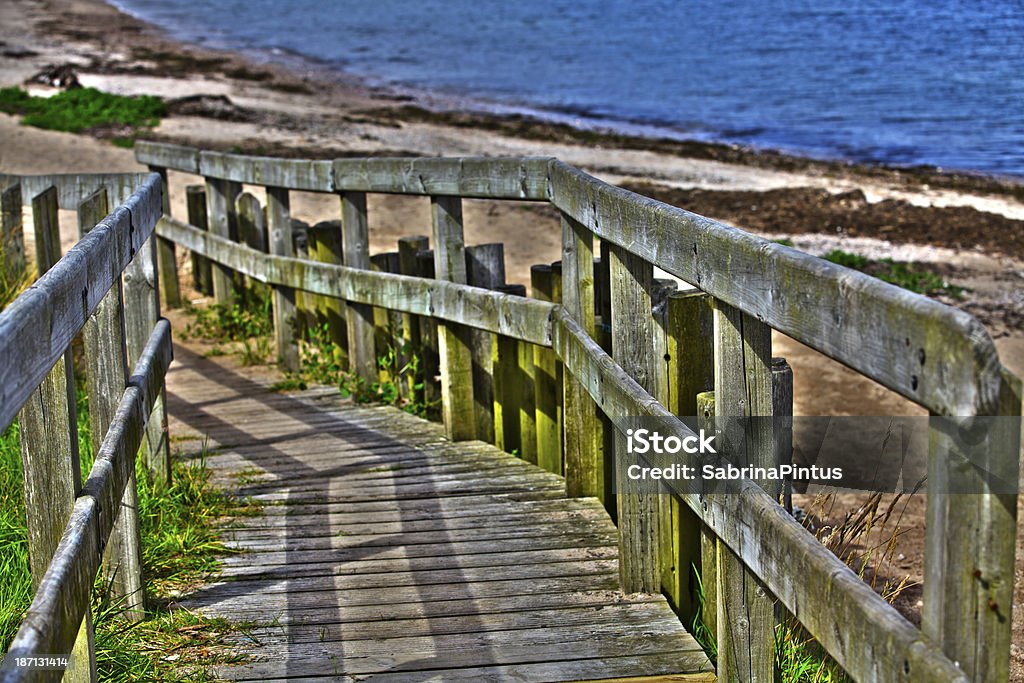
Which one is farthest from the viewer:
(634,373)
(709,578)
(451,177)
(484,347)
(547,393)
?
(484,347)

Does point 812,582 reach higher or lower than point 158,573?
higher

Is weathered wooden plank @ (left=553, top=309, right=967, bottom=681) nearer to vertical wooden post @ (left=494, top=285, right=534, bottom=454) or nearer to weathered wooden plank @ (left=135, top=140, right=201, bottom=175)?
vertical wooden post @ (left=494, top=285, right=534, bottom=454)

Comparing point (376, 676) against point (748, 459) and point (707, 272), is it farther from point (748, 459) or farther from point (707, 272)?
point (707, 272)

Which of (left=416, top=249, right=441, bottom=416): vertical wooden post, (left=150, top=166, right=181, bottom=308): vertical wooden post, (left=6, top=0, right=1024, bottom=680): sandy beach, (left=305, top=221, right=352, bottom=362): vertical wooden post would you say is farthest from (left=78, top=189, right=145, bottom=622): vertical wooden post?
(left=150, top=166, right=181, bottom=308): vertical wooden post

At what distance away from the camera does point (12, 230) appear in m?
7.82

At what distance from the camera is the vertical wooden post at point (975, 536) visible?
77.8 inches

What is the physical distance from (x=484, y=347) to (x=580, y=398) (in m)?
1.24

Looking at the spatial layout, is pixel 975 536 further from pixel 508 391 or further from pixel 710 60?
pixel 710 60

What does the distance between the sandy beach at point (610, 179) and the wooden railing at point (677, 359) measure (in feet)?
6.66

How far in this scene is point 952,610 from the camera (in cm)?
208

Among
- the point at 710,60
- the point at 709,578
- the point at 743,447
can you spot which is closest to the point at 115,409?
the point at 709,578

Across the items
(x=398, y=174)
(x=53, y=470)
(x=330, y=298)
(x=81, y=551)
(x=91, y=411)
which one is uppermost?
(x=398, y=174)

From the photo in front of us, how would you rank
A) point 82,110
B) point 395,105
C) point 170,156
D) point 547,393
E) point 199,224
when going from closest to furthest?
point 547,393 < point 170,156 < point 199,224 < point 82,110 < point 395,105

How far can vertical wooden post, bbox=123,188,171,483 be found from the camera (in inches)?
204
